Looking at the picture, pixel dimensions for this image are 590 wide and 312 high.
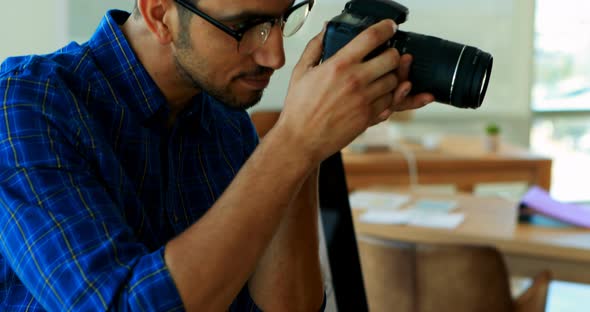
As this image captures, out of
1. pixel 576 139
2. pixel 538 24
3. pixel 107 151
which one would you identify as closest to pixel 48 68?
pixel 107 151

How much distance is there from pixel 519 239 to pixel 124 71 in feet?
3.86

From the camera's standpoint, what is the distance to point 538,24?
4.04 metres

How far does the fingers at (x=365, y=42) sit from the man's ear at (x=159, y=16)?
0.82 ft

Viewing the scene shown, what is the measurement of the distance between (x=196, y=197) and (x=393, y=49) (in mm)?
353

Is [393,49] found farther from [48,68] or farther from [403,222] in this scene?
[403,222]

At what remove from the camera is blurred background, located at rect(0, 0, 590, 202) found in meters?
3.70

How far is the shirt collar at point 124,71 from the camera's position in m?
0.92

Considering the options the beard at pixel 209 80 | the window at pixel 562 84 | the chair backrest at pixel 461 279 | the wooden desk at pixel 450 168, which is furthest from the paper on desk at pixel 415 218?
the window at pixel 562 84

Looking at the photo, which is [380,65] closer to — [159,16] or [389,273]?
[159,16]

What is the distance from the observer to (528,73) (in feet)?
12.7

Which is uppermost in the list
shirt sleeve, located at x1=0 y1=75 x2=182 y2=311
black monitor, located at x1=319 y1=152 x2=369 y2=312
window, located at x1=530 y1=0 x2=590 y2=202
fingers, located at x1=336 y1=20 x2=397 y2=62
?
fingers, located at x1=336 y1=20 x2=397 y2=62

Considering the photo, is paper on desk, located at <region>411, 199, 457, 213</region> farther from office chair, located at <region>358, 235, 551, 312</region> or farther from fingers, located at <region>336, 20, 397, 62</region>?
fingers, located at <region>336, 20, 397, 62</region>

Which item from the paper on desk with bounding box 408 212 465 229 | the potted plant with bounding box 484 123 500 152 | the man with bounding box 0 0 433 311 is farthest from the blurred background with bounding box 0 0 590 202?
the man with bounding box 0 0 433 311

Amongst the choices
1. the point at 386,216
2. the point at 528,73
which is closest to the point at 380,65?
the point at 386,216
